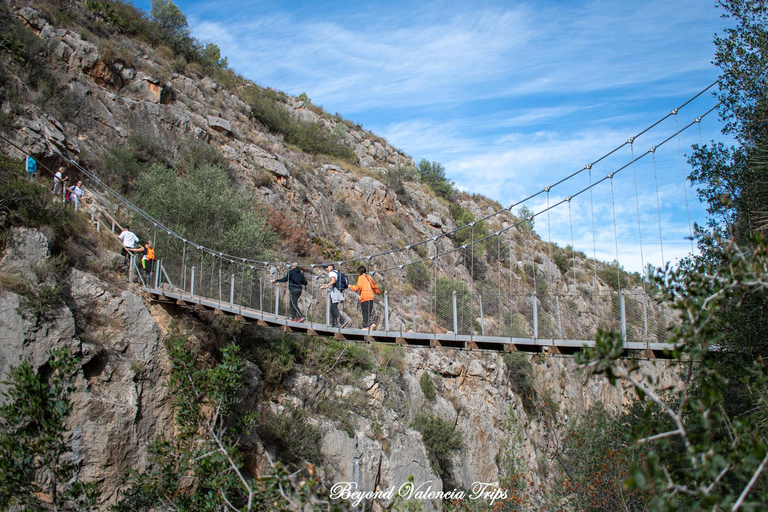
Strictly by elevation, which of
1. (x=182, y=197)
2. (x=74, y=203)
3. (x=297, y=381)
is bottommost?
(x=297, y=381)

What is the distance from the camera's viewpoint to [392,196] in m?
23.7

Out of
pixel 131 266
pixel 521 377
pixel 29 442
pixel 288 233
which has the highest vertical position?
pixel 288 233

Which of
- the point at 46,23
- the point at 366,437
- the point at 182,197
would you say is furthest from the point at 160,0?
the point at 366,437

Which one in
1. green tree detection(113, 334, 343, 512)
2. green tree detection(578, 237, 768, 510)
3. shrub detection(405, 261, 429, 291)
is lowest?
green tree detection(113, 334, 343, 512)

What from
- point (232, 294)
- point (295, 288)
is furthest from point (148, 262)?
point (295, 288)

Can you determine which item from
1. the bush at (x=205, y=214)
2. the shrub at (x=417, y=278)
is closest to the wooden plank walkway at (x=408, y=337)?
the bush at (x=205, y=214)

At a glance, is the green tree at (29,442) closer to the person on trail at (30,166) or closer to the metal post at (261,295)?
the metal post at (261,295)

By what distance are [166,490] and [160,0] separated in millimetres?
24044

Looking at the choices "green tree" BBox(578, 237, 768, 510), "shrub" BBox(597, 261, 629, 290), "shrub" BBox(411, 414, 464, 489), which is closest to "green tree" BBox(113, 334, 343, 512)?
"green tree" BBox(578, 237, 768, 510)

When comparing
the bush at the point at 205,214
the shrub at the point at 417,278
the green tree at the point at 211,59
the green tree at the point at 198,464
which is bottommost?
the green tree at the point at 198,464

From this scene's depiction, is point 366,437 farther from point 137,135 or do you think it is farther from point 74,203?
point 137,135

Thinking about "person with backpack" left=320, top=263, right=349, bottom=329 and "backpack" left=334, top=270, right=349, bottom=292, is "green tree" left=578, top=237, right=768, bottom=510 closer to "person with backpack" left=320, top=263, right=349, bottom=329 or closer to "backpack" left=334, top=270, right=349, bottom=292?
"person with backpack" left=320, top=263, right=349, bottom=329

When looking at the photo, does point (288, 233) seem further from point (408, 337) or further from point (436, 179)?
point (436, 179)

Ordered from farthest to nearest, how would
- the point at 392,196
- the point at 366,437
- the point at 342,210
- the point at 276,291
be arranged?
the point at 392,196 < the point at 342,210 < the point at 366,437 < the point at 276,291
